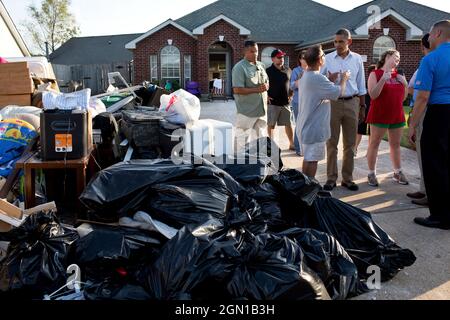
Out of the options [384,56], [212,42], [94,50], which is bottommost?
[384,56]

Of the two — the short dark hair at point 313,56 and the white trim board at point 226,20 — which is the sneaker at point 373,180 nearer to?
the short dark hair at point 313,56

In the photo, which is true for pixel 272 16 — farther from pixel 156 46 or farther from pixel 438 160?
pixel 438 160

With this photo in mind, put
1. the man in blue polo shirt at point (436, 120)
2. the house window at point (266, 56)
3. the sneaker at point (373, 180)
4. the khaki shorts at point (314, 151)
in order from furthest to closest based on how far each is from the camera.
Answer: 1. the house window at point (266, 56)
2. the sneaker at point (373, 180)
3. the khaki shorts at point (314, 151)
4. the man in blue polo shirt at point (436, 120)

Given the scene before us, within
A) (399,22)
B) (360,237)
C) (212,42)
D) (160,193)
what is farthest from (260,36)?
(160,193)

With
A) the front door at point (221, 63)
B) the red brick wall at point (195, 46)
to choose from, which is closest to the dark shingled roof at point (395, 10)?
the red brick wall at point (195, 46)

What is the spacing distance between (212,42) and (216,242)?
825 inches

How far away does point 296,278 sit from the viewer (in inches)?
92.0

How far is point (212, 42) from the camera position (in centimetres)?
2248

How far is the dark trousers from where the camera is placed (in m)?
4.08

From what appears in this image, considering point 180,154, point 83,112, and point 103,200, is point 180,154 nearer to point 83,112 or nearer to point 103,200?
point 83,112

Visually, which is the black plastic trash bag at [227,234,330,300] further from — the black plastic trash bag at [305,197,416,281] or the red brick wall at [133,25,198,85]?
the red brick wall at [133,25,198,85]

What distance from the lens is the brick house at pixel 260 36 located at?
20.8 metres
